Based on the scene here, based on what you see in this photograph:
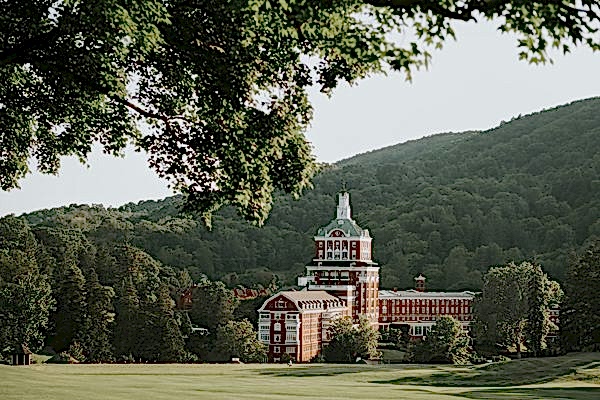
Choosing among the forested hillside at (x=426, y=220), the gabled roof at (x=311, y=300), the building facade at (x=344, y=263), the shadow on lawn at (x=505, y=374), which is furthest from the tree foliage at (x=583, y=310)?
the forested hillside at (x=426, y=220)

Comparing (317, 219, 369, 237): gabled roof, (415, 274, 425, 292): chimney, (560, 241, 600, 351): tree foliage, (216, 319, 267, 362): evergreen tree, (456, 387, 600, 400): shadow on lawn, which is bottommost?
(456, 387, 600, 400): shadow on lawn

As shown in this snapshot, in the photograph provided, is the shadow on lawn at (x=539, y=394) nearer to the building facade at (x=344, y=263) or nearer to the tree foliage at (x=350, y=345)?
the tree foliage at (x=350, y=345)

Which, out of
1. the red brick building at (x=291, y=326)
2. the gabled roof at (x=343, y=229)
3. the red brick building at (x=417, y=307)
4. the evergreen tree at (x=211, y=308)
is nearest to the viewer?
the red brick building at (x=291, y=326)

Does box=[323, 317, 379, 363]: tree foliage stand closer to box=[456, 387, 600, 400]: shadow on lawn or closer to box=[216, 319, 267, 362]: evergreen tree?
box=[216, 319, 267, 362]: evergreen tree

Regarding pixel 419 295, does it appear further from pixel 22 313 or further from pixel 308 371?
pixel 308 371

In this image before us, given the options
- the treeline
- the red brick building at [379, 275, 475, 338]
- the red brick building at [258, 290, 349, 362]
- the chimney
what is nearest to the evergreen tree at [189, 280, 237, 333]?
the treeline

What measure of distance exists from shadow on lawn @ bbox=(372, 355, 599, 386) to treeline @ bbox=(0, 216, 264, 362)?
28.4 m

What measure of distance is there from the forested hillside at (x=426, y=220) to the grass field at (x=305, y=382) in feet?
203

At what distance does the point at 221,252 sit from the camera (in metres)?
114

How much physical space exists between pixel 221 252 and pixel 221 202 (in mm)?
101272

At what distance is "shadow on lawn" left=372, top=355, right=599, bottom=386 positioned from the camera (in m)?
30.1

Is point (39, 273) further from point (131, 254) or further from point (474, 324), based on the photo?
point (474, 324)

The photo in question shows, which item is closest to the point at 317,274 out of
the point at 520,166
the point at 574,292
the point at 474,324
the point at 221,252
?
the point at 474,324

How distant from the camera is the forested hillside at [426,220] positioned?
110 meters
